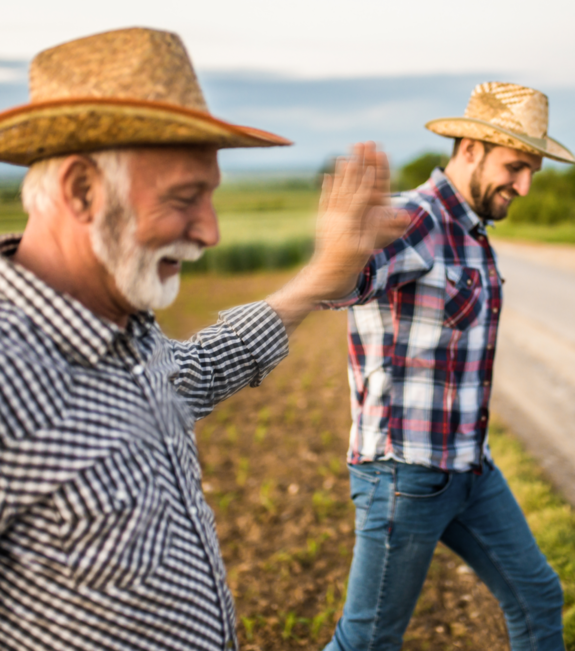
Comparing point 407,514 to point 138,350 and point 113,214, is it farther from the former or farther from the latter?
point 113,214

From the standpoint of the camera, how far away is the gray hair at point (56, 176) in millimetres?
1146

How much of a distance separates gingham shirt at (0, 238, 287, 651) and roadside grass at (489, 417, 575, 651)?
2.51m

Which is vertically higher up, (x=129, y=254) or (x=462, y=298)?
(x=129, y=254)

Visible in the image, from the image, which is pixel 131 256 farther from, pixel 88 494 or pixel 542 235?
pixel 542 235

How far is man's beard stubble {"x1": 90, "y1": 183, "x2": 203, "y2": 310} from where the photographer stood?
1152 mm

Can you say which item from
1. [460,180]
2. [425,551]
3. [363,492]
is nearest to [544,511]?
[425,551]

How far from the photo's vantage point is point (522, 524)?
2.26 m

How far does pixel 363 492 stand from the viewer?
7.19ft

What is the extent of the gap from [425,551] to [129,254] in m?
1.55

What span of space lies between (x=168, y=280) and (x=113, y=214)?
7.5 inches

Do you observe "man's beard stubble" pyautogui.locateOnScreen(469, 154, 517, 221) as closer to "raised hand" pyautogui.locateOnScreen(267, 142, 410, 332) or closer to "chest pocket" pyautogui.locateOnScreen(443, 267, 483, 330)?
"chest pocket" pyautogui.locateOnScreen(443, 267, 483, 330)

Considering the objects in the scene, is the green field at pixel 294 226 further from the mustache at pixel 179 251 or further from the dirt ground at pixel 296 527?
the dirt ground at pixel 296 527

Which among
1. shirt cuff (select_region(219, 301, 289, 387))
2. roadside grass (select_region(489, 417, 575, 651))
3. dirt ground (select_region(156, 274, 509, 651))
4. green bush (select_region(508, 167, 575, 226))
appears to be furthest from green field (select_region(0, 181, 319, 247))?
shirt cuff (select_region(219, 301, 289, 387))

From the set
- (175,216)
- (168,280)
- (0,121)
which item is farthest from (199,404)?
(0,121)
